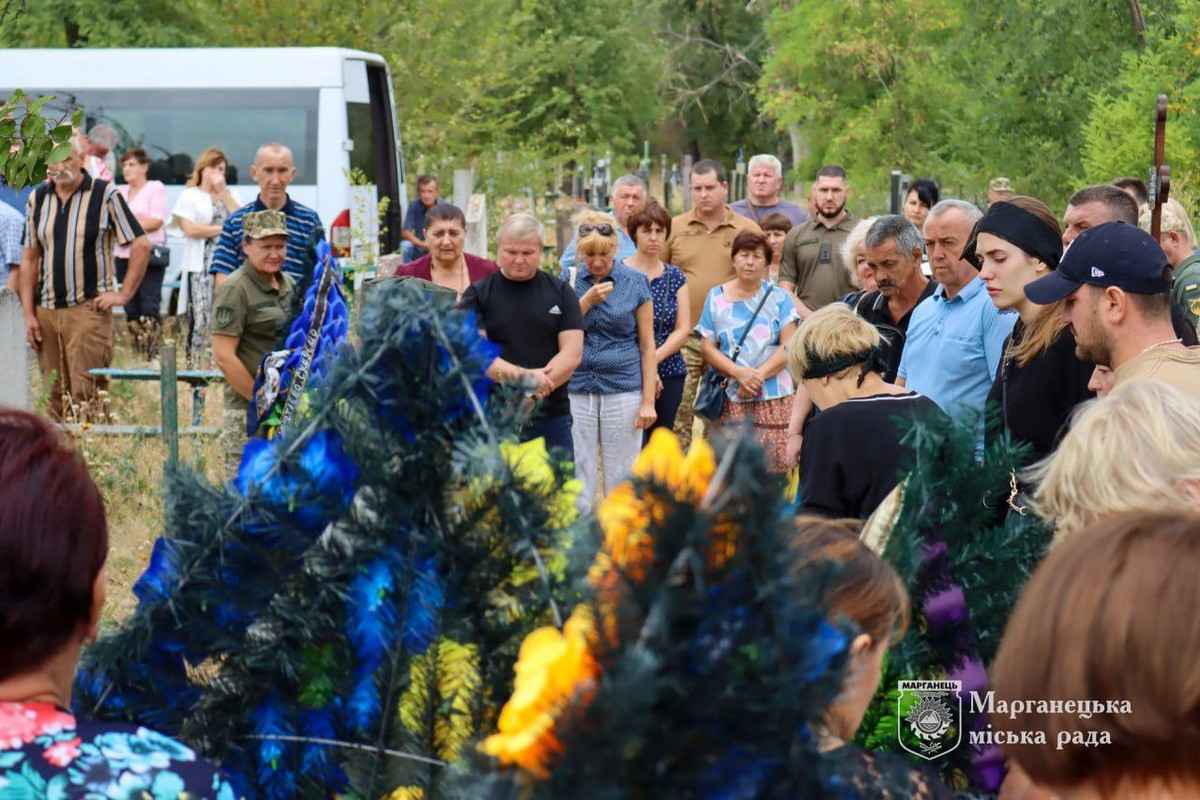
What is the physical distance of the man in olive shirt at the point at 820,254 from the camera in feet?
26.1

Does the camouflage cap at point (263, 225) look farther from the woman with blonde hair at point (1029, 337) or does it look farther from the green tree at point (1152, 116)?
the green tree at point (1152, 116)

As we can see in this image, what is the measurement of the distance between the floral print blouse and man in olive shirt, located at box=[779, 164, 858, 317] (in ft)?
21.5

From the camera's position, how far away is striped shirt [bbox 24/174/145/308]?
8484 millimetres

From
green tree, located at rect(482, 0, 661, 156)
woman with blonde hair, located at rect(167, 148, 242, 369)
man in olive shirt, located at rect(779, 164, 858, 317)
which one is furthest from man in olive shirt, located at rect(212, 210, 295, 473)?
green tree, located at rect(482, 0, 661, 156)

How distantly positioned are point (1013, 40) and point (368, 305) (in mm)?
15157

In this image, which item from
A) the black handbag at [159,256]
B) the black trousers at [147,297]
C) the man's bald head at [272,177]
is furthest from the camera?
the black trousers at [147,297]

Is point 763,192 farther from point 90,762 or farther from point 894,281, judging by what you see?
point 90,762

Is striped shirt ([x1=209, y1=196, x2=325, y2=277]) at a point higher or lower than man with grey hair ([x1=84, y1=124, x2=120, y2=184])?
lower

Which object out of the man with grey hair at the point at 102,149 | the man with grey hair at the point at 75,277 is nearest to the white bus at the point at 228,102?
the man with grey hair at the point at 102,149

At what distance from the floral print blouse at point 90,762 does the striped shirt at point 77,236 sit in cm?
748

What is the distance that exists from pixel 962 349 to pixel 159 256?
31.4ft

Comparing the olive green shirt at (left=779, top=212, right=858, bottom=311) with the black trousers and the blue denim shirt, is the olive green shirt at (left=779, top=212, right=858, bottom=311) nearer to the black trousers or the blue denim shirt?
the blue denim shirt

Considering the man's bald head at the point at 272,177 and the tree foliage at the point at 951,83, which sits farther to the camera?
the tree foliage at the point at 951,83

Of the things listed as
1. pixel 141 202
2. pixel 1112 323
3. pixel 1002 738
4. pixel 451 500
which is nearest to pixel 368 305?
pixel 451 500
